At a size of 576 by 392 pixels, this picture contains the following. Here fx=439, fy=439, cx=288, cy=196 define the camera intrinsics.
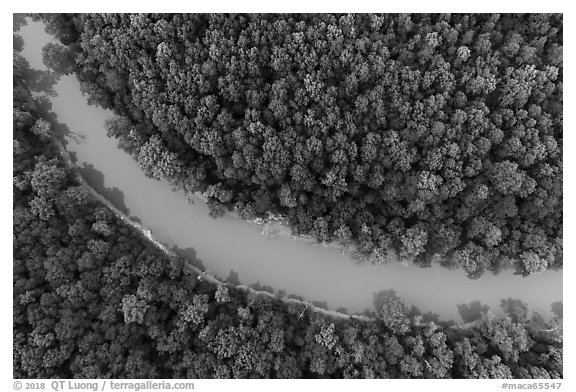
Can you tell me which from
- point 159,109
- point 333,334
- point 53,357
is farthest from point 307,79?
point 53,357

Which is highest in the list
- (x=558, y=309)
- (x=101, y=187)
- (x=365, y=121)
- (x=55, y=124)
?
(x=365, y=121)

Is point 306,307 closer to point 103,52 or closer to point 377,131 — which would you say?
point 377,131

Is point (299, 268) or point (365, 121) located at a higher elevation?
point (365, 121)

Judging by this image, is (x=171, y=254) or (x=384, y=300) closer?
(x=171, y=254)

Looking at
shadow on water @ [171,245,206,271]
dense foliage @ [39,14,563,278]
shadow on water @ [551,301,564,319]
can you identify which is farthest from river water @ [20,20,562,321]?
dense foliage @ [39,14,563,278]

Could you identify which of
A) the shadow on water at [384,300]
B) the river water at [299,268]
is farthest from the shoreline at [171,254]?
the shadow on water at [384,300]

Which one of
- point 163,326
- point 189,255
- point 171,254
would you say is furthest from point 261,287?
point 163,326

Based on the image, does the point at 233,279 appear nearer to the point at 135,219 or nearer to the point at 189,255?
the point at 189,255
